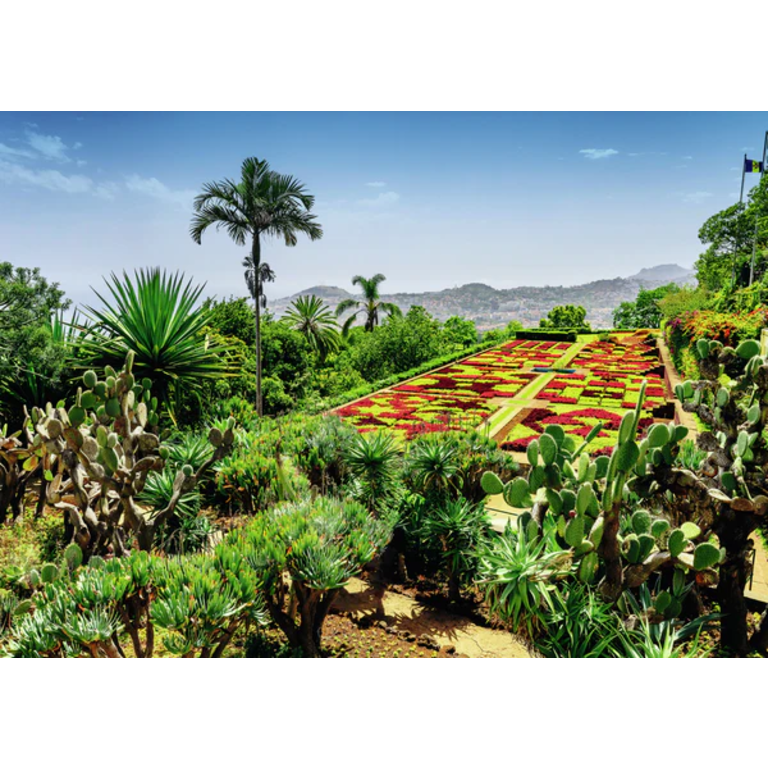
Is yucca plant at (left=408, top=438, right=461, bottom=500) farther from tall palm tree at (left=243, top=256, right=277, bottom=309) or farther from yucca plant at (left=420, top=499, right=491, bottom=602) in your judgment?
tall palm tree at (left=243, top=256, right=277, bottom=309)

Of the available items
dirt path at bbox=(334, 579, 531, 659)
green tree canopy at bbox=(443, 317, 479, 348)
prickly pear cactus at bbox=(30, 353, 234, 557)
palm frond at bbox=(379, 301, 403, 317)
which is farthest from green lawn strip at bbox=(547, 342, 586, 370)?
prickly pear cactus at bbox=(30, 353, 234, 557)

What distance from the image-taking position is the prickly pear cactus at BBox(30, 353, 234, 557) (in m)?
4.19

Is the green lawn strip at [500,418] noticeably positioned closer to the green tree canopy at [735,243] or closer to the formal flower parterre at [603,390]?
the formal flower parterre at [603,390]

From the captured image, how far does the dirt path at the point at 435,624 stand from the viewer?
3.96 metres

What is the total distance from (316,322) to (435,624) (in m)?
29.9

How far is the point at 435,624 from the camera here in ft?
14.3

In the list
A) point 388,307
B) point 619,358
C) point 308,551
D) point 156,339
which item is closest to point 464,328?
point 388,307

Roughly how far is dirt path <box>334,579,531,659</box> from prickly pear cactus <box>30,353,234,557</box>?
1932 millimetres

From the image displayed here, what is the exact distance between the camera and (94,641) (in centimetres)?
244

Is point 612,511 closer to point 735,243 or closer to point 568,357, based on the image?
point 568,357
